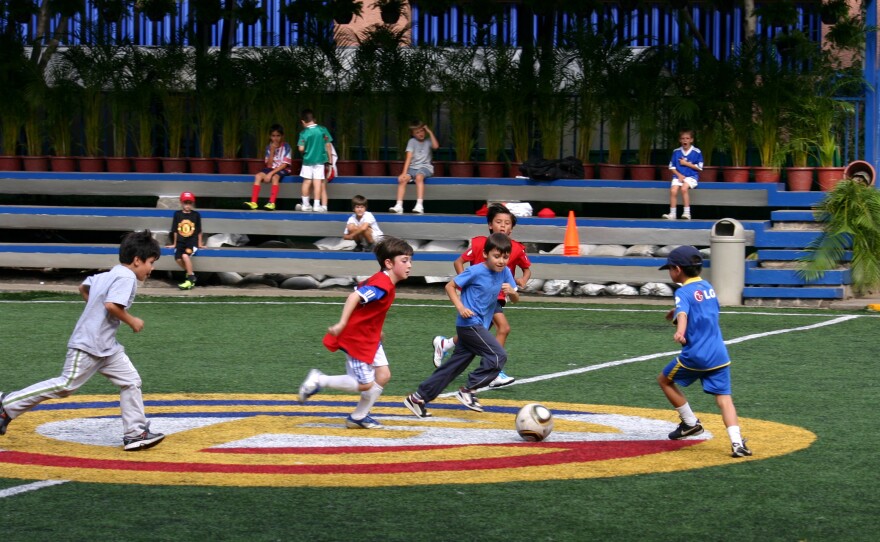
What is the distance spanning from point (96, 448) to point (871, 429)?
5.12 meters

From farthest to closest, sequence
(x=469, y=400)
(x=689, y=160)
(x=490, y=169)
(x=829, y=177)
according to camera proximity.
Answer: (x=490, y=169) < (x=689, y=160) < (x=829, y=177) < (x=469, y=400)

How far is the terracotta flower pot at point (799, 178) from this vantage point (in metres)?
19.7

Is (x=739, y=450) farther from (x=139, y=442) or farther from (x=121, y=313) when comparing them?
(x=121, y=313)

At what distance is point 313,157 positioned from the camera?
2142 centimetres

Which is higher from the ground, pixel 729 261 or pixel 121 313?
pixel 121 313

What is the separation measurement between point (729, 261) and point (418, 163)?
541 cm

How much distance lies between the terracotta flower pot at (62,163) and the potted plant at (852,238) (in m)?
12.4

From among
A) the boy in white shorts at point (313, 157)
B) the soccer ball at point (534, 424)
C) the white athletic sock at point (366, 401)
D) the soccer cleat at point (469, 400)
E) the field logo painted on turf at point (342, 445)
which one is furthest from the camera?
the boy in white shorts at point (313, 157)

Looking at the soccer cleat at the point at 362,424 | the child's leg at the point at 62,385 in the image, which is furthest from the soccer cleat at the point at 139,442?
the soccer cleat at the point at 362,424

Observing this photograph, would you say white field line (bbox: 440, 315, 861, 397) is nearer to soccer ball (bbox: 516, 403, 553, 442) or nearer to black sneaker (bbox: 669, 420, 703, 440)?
soccer ball (bbox: 516, 403, 553, 442)

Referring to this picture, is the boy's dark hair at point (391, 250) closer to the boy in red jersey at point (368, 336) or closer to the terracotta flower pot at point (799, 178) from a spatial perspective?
the boy in red jersey at point (368, 336)

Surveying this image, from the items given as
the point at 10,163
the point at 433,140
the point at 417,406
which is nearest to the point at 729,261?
the point at 433,140

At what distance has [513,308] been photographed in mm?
17969

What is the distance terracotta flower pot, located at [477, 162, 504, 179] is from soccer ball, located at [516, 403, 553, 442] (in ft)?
44.5
